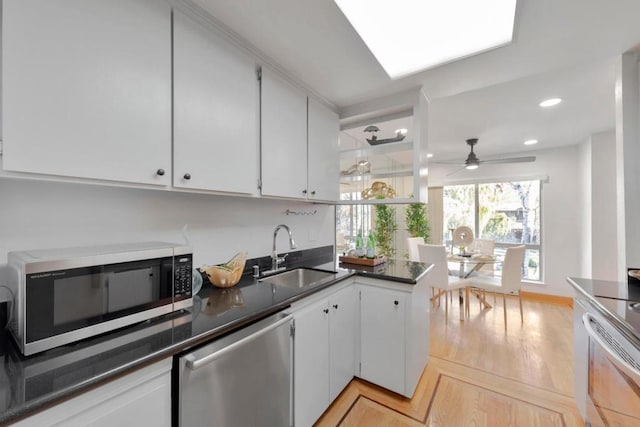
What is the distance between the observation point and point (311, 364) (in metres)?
1.52

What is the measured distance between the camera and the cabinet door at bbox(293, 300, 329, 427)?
4.67 feet

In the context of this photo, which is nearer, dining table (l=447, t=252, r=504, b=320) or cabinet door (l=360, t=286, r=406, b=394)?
cabinet door (l=360, t=286, r=406, b=394)

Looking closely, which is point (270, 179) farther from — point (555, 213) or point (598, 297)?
point (555, 213)

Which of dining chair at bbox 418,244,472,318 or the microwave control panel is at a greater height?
the microwave control panel

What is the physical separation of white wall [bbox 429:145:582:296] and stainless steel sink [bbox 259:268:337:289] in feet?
13.3

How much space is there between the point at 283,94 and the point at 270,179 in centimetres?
60

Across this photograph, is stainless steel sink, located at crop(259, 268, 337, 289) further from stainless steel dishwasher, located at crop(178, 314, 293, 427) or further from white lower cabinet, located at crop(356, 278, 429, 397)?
stainless steel dishwasher, located at crop(178, 314, 293, 427)

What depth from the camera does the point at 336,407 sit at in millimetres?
1770

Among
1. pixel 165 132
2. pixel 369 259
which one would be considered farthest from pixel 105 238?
pixel 369 259

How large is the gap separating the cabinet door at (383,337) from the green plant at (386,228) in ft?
11.0

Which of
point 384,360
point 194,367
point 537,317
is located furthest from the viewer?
point 537,317

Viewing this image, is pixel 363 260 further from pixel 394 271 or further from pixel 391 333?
pixel 391 333

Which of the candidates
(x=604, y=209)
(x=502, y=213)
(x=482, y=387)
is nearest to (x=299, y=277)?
(x=482, y=387)

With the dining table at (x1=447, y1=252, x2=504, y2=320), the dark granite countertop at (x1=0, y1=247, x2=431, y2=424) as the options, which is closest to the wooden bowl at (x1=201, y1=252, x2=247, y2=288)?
the dark granite countertop at (x1=0, y1=247, x2=431, y2=424)
